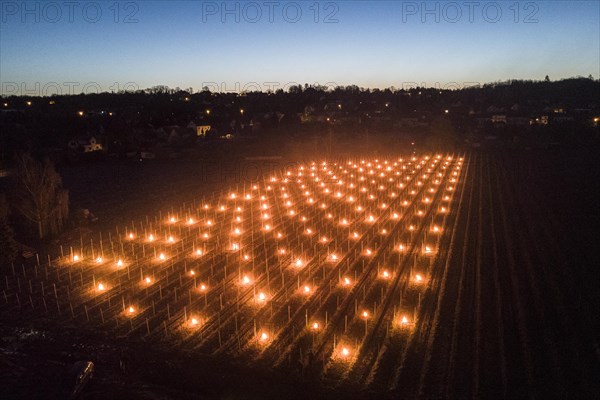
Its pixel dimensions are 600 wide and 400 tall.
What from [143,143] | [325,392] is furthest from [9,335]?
[143,143]

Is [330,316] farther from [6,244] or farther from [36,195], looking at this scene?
[36,195]

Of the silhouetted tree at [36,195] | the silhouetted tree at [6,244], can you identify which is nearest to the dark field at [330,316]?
the silhouetted tree at [6,244]

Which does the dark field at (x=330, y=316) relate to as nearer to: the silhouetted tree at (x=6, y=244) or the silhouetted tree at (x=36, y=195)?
the silhouetted tree at (x=6, y=244)

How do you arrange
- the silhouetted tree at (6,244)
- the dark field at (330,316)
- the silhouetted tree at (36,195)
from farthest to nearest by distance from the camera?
the silhouetted tree at (36,195) < the silhouetted tree at (6,244) < the dark field at (330,316)

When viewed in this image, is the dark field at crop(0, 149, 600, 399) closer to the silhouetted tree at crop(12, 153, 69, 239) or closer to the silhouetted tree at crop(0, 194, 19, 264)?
the silhouetted tree at crop(0, 194, 19, 264)

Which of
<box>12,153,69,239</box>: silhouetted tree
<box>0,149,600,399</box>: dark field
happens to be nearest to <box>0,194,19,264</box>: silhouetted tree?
<box>0,149,600,399</box>: dark field

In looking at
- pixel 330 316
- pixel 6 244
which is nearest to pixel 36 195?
pixel 6 244

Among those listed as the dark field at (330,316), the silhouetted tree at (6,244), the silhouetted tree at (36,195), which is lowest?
the dark field at (330,316)
